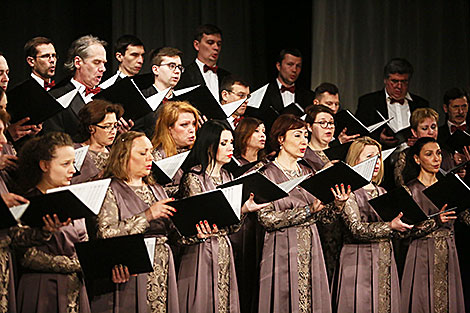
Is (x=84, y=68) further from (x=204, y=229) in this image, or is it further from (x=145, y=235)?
(x=204, y=229)

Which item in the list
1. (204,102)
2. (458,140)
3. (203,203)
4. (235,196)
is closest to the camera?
(203,203)

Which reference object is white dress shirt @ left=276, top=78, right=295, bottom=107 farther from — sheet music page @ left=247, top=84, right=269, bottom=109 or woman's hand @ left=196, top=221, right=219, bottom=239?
woman's hand @ left=196, top=221, right=219, bottom=239

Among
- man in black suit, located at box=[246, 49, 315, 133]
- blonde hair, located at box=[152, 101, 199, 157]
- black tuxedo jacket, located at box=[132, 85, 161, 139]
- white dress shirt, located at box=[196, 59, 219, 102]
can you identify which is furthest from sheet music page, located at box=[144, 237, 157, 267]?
man in black suit, located at box=[246, 49, 315, 133]

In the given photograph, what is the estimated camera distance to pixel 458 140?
5.79 m

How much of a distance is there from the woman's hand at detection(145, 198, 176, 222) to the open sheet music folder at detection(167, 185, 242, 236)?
0.04m

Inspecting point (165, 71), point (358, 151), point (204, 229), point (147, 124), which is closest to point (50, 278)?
point (204, 229)

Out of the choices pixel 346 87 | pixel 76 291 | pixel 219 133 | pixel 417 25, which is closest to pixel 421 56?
pixel 417 25

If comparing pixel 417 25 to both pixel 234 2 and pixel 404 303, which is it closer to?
pixel 234 2

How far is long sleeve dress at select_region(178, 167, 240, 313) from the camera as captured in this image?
14.0 ft

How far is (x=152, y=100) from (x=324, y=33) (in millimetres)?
3967

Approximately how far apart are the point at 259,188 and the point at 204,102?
3.00 ft

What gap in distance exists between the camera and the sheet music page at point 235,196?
389 cm

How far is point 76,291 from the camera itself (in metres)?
3.67

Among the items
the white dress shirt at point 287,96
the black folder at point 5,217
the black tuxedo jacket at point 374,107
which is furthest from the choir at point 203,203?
the white dress shirt at point 287,96
